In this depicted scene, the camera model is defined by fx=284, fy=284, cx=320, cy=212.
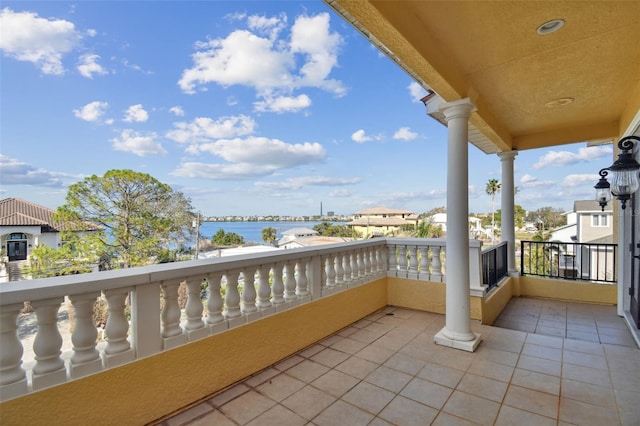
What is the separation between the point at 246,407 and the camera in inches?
71.2

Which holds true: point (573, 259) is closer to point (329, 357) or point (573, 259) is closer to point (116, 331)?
point (329, 357)

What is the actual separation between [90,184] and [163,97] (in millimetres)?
19304

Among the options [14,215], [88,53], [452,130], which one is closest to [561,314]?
[452,130]

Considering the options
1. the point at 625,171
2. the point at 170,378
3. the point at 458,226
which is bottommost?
the point at 170,378

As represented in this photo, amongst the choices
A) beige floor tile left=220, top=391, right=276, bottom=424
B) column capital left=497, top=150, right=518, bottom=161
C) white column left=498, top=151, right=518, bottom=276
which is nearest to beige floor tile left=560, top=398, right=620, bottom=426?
beige floor tile left=220, top=391, right=276, bottom=424

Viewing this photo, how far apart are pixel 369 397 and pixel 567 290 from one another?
4.90 m

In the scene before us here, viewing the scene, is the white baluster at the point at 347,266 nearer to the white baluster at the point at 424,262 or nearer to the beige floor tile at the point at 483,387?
the white baluster at the point at 424,262

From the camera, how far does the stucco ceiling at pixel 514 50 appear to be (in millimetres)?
1814

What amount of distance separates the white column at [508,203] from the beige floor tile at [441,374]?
369cm

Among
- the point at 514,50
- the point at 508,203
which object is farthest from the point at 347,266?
the point at 508,203

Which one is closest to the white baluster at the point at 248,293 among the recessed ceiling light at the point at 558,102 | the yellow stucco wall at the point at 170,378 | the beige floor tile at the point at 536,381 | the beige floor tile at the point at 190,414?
the yellow stucco wall at the point at 170,378

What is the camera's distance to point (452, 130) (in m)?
2.83

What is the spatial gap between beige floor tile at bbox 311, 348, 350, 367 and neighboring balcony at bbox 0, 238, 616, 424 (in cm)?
19

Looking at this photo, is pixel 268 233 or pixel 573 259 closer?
pixel 573 259
